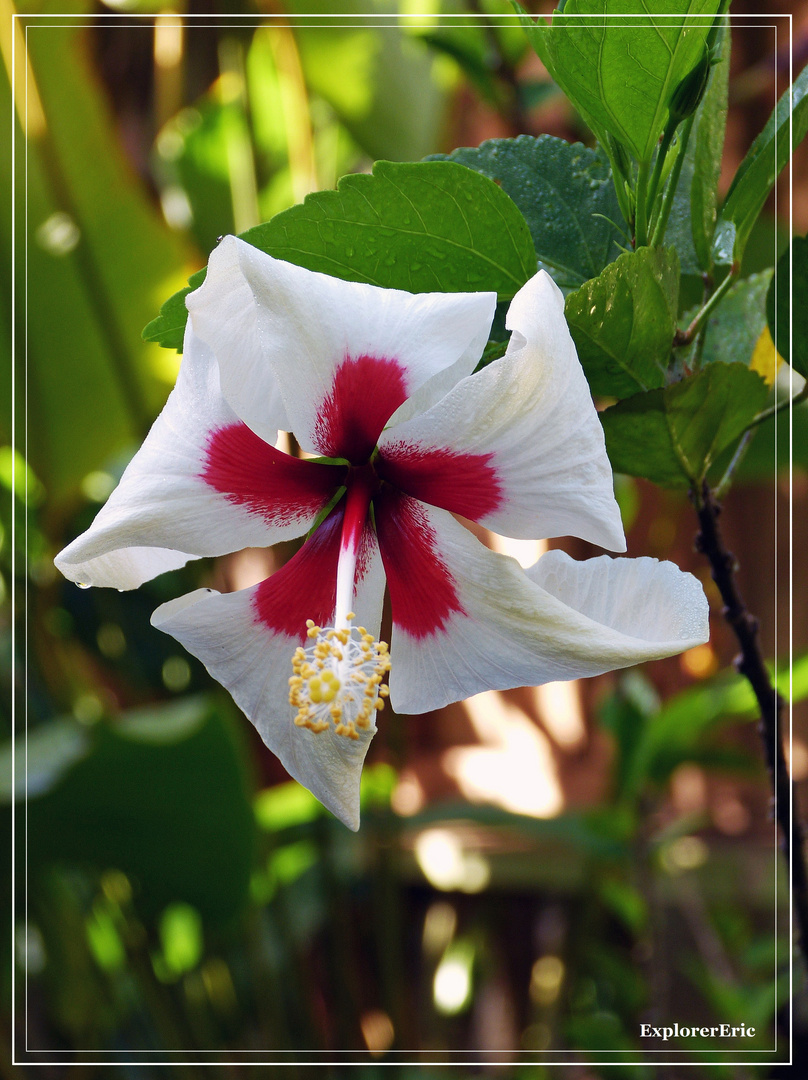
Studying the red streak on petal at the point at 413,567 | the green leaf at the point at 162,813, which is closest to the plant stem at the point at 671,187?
the red streak on petal at the point at 413,567

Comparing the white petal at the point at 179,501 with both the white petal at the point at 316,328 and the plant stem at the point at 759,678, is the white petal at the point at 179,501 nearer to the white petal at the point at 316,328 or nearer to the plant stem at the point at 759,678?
the white petal at the point at 316,328

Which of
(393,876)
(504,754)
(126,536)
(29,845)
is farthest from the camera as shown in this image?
(504,754)

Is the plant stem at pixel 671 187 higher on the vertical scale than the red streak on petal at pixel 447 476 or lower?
higher

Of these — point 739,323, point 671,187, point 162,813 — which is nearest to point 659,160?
point 671,187

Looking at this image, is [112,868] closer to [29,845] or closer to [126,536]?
[29,845]

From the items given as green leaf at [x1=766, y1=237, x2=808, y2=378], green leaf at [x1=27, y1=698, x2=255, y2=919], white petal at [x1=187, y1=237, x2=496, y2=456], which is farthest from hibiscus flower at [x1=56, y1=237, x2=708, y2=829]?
green leaf at [x1=27, y1=698, x2=255, y2=919]

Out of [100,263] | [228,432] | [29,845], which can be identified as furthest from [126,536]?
[100,263]
